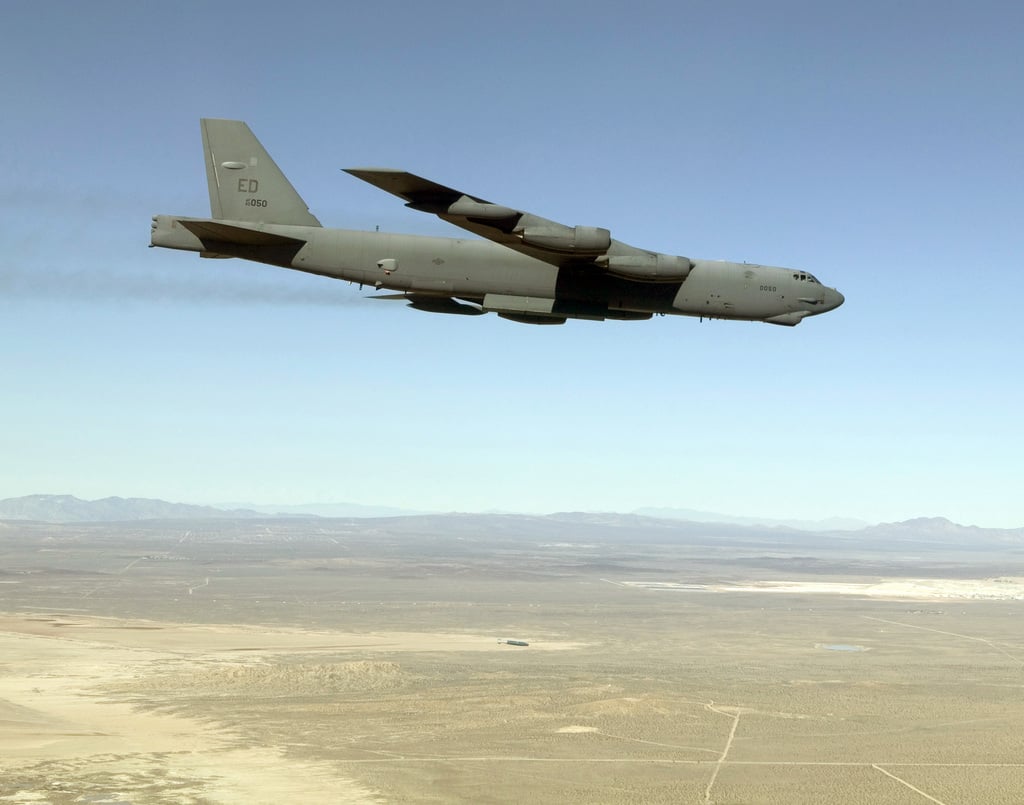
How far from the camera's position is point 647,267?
133 feet

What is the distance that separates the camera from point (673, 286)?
42.4 metres

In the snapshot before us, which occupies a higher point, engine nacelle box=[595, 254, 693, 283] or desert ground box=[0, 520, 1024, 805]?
engine nacelle box=[595, 254, 693, 283]

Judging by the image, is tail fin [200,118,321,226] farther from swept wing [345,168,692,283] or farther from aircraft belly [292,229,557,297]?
swept wing [345,168,692,283]

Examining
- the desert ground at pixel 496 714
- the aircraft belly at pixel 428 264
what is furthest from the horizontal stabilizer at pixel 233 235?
the desert ground at pixel 496 714

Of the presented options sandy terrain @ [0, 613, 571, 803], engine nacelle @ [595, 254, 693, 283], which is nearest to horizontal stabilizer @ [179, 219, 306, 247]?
engine nacelle @ [595, 254, 693, 283]

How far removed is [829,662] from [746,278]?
255 feet

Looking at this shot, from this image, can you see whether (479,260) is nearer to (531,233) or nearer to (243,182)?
(531,233)

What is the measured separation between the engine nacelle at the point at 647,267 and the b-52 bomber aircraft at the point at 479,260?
4 centimetres

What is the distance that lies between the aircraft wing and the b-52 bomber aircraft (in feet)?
→ 0.15

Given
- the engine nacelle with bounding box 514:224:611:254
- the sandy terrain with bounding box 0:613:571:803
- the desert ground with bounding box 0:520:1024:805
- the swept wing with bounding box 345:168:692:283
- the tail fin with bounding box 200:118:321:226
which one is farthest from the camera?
the desert ground with bounding box 0:520:1024:805

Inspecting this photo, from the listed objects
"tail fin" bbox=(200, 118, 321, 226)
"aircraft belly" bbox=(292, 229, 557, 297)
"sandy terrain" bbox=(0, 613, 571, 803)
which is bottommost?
"sandy terrain" bbox=(0, 613, 571, 803)

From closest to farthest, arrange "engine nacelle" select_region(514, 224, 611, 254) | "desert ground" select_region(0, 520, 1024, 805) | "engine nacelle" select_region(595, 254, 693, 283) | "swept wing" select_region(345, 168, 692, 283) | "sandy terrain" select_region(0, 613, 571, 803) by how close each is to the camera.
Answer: "swept wing" select_region(345, 168, 692, 283) < "engine nacelle" select_region(514, 224, 611, 254) < "engine nacelle" select_region(595, 254, 693, 283) < "sandy terrain" select_region(0, 613, 571, 803) < "desert ground" select_region(0, 520, 1024, 805)

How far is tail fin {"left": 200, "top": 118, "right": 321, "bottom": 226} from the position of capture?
43.3 metres

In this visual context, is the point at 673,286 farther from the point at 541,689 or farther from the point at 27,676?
the point at 27,676
